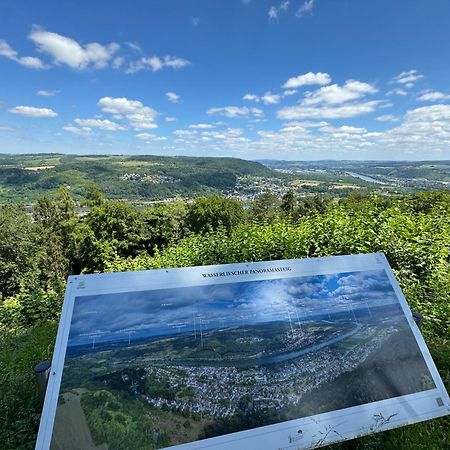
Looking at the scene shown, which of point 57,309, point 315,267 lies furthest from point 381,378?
point 57,309

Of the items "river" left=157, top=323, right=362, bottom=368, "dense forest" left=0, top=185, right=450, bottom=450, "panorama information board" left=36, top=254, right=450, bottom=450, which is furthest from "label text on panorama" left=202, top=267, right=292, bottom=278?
"dense forest" left=0, top=185, right=450, bottom=450

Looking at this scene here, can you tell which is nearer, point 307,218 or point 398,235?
point 398,235

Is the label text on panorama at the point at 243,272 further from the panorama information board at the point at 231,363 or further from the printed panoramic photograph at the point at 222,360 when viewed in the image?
the printed panoramic photograph at the point at 222,360

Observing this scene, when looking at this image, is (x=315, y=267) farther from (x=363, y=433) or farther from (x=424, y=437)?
(x=424, y=437)

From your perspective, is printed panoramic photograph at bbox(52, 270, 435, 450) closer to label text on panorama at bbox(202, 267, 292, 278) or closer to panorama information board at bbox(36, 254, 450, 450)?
panorama information board at bbox(36, 254, 450, 450)

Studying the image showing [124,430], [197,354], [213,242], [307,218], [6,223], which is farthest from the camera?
[6,223]

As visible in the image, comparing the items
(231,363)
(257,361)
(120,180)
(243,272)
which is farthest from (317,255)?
(120,180)

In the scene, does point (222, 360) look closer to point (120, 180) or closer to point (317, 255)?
point (317, 255)
